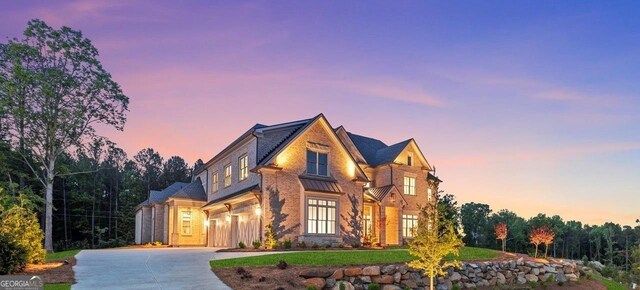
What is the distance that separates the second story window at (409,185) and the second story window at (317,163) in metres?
10.3

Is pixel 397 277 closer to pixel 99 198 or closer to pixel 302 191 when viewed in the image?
pixel 302 191

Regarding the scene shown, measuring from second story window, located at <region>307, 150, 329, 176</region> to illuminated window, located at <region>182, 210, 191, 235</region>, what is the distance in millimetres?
14345

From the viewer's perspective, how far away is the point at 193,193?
38312 millimetres

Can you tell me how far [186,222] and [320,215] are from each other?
14.9 meters

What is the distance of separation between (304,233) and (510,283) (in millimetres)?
11485

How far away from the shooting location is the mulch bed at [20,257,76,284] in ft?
48.2

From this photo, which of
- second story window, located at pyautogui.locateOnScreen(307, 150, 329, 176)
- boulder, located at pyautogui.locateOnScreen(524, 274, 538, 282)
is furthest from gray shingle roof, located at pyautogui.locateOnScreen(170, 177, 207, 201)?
boulder, located at pyautogui.locateOnScreen(524, 274, 538, 282)

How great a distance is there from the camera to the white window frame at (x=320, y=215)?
26664mm

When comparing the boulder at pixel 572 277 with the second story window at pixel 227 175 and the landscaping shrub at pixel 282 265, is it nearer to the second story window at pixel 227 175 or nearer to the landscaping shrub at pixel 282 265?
the landscaping shrub at pixel 282 265

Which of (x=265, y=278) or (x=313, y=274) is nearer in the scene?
(x=265, y=278)

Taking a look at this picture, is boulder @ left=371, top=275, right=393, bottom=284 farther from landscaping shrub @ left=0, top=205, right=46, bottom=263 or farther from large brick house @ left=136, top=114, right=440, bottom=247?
landscaping shrub @ left=0, top=205, right=46, bottom=263

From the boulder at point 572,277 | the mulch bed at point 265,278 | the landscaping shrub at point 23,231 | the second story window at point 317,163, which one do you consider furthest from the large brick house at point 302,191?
the boulder at point 572,277

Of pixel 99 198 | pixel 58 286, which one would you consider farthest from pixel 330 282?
pixel 99 198

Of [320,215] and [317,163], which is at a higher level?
[317,163]
